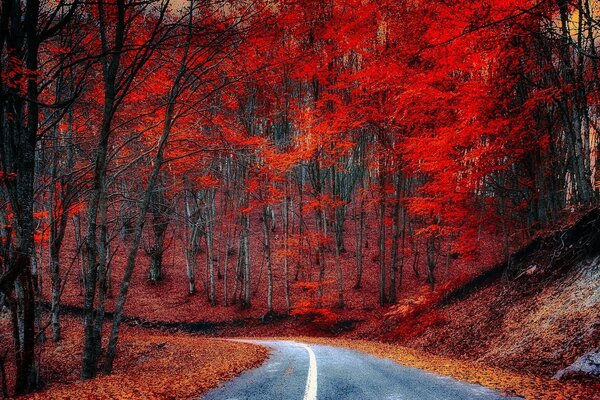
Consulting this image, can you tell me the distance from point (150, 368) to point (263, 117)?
17.1m

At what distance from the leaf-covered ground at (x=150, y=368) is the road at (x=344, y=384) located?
64 cm

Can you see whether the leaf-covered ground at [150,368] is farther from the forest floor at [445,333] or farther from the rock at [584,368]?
the rock at [584,368]

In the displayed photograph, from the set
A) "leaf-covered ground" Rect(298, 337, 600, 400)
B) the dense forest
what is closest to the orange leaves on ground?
the dense forest

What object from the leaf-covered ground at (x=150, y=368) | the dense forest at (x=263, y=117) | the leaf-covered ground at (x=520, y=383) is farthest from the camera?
the dense forest at (x=263, y=117)

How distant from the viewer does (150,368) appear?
37.6ft

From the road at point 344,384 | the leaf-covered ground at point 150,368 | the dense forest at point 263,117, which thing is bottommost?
the leaf-covered ground at point 150,368

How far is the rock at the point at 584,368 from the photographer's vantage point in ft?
21.0

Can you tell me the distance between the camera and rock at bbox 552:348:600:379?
6.39 metres

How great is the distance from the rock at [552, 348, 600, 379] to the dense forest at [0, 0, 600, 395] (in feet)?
17.2

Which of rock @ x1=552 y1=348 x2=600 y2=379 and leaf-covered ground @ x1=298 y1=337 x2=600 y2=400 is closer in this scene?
leaf-covered ground @ x1=298 y1=337 x2=600 y2=400

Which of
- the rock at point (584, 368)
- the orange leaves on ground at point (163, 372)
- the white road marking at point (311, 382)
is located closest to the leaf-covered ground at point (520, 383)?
the rock at point (584, 368)

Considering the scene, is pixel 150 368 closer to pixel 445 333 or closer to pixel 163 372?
pixel 163 372

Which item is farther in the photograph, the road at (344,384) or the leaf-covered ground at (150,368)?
the leaf-covered ground at (150,368)

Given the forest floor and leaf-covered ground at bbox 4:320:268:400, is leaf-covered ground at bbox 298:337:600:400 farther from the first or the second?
leaf-covered ground at bbox 4:320:268:400
